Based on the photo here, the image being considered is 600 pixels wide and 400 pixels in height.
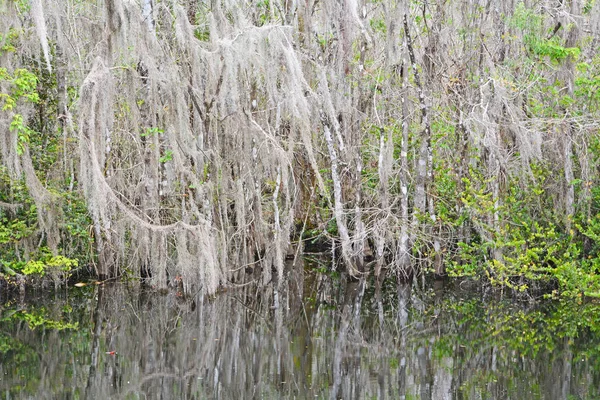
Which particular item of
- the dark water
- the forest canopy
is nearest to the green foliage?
the forest canopy

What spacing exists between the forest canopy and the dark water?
1.83 ft

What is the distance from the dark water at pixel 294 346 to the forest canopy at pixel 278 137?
0.56m

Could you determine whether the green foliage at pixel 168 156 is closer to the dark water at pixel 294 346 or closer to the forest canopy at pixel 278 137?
the forest canopy at pixel 278 137

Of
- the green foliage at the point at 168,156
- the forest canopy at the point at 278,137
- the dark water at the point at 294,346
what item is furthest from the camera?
the green foliage at the point at 168,156

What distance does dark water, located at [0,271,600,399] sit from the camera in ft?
21.0

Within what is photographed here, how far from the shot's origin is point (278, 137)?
11086 millimetres

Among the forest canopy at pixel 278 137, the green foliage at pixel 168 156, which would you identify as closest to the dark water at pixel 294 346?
the forest canopy at pixel 278 137

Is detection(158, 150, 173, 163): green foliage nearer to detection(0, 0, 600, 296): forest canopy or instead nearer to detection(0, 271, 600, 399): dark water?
detection(0, 0, 600, 296): forest canopy

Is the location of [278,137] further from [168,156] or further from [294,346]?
[294,346]

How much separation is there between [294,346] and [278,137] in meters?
4.12

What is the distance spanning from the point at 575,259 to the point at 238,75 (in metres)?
5.15

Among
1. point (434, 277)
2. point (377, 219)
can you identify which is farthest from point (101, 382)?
point (434, 277)

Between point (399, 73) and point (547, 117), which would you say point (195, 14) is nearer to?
point (399, 73)

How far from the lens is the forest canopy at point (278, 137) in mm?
9141
